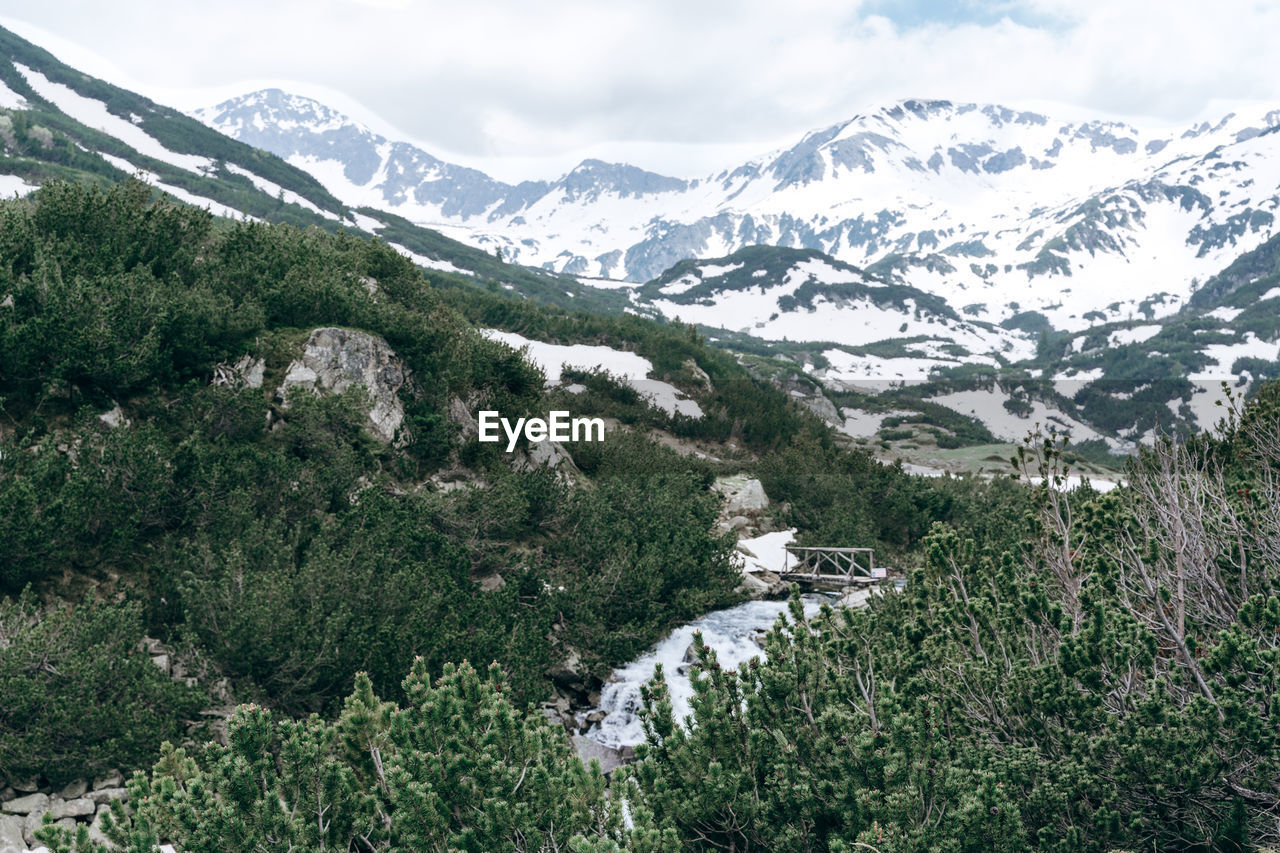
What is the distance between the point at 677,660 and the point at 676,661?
0.05 metres

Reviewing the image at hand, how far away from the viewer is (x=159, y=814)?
434cm

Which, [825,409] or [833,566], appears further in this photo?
[825,409]

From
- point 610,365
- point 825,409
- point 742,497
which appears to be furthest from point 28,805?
point 825,409

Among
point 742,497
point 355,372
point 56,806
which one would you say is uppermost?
point 355,372

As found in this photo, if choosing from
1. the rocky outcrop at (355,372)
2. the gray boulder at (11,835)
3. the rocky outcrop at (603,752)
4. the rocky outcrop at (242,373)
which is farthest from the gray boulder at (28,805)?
the rocky outcrop at (355,372)

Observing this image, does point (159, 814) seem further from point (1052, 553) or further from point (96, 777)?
point (1052, 553)

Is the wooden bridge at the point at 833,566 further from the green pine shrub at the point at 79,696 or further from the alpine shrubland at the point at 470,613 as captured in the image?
the green pine shrub at the point at 79,696

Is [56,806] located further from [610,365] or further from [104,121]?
[104,121]

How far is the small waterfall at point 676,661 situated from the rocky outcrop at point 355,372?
6.10 m

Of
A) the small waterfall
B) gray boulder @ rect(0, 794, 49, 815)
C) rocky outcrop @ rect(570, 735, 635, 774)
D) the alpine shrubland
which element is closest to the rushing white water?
the small waterfall

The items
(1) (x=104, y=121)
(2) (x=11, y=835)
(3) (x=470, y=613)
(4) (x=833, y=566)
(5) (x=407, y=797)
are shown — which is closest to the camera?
(5) (x=407, y=797)

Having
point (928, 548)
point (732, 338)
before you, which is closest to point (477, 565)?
point (928, 548)

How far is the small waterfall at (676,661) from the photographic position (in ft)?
35.5

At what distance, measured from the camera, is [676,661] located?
41.9 ft
